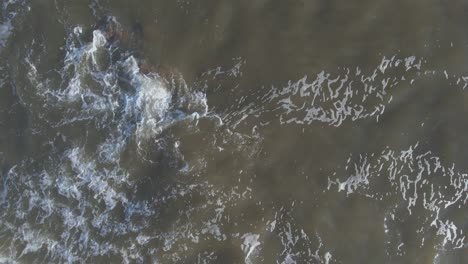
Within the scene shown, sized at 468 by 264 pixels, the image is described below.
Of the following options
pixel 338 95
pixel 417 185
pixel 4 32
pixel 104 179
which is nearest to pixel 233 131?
pixel 338 95

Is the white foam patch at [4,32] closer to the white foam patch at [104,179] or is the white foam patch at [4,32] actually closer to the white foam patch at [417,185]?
the white foam patch at [104,179]

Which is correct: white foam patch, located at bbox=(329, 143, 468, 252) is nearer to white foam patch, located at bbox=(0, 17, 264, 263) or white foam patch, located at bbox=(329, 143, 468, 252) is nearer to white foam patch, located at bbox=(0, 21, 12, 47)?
white foam patch, located at bbox=(0, 17, 264, 263)

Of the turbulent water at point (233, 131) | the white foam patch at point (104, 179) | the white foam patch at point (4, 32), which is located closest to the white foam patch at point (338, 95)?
the turbulent water at point (233, 131)

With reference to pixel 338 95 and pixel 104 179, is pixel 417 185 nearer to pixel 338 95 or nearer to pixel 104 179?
pixel 338 95

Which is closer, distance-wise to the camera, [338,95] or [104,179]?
[338,95]

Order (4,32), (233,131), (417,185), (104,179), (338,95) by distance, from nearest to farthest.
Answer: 1. (417,185)
2. (338,95)
3. (233,131)
4. (104,179)
5. (4,32)

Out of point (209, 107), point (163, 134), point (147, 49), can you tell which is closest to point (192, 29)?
point (147, 49)

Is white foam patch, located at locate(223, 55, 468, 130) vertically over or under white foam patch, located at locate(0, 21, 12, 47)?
under

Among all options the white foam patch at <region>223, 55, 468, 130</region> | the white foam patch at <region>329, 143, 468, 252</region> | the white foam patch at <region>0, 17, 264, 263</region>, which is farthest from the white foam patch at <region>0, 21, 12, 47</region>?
the white foam patch at <region>329, 143, 468, 252</region>

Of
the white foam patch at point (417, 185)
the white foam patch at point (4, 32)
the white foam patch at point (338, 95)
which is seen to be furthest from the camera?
the white foam patch at point (4, 32)

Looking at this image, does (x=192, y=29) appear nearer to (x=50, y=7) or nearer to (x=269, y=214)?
(x=50, y=7)
